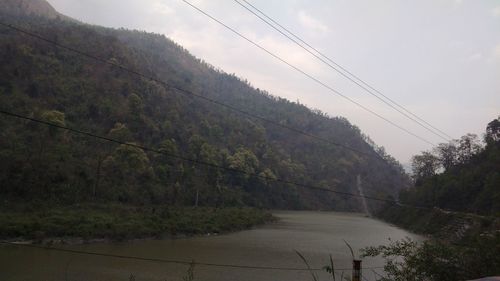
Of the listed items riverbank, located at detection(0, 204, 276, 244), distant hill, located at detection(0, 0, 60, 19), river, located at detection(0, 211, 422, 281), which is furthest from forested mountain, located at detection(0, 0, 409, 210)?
river, located at detection(0, 211, 422, 281)

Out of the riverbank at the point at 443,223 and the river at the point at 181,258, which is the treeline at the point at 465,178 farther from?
the river at the point at 181,258

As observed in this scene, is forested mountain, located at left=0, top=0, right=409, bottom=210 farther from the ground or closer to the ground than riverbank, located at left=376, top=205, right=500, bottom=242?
farther from the ground

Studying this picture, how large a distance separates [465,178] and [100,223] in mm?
29772

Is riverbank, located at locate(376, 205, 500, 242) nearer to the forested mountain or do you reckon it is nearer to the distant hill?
the forested mountain

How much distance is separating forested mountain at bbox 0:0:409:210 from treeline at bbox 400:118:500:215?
22.0 meters

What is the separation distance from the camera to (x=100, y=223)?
2608cm

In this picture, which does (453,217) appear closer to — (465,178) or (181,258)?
(465,178)

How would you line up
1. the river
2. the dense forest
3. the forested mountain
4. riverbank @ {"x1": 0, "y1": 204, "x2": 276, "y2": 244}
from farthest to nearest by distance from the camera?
the forested mountain < riverbank @ {"x1": 0, "y1": 204, "x2": 276, "y2": 244} < the river < the dense forest

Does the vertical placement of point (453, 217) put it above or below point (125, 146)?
below

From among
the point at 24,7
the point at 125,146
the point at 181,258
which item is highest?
the point at 24,7

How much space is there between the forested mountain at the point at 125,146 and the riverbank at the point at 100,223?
7.72 feet

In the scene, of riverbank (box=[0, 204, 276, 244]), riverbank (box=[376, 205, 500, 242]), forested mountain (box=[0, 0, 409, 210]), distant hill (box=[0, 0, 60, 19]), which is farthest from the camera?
distant hill (box=[0, 0, 60, 19])

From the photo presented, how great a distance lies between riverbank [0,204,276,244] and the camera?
23.1 metres

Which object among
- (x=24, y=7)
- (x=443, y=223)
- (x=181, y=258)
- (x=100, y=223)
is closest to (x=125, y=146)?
(x=100, y=223)
